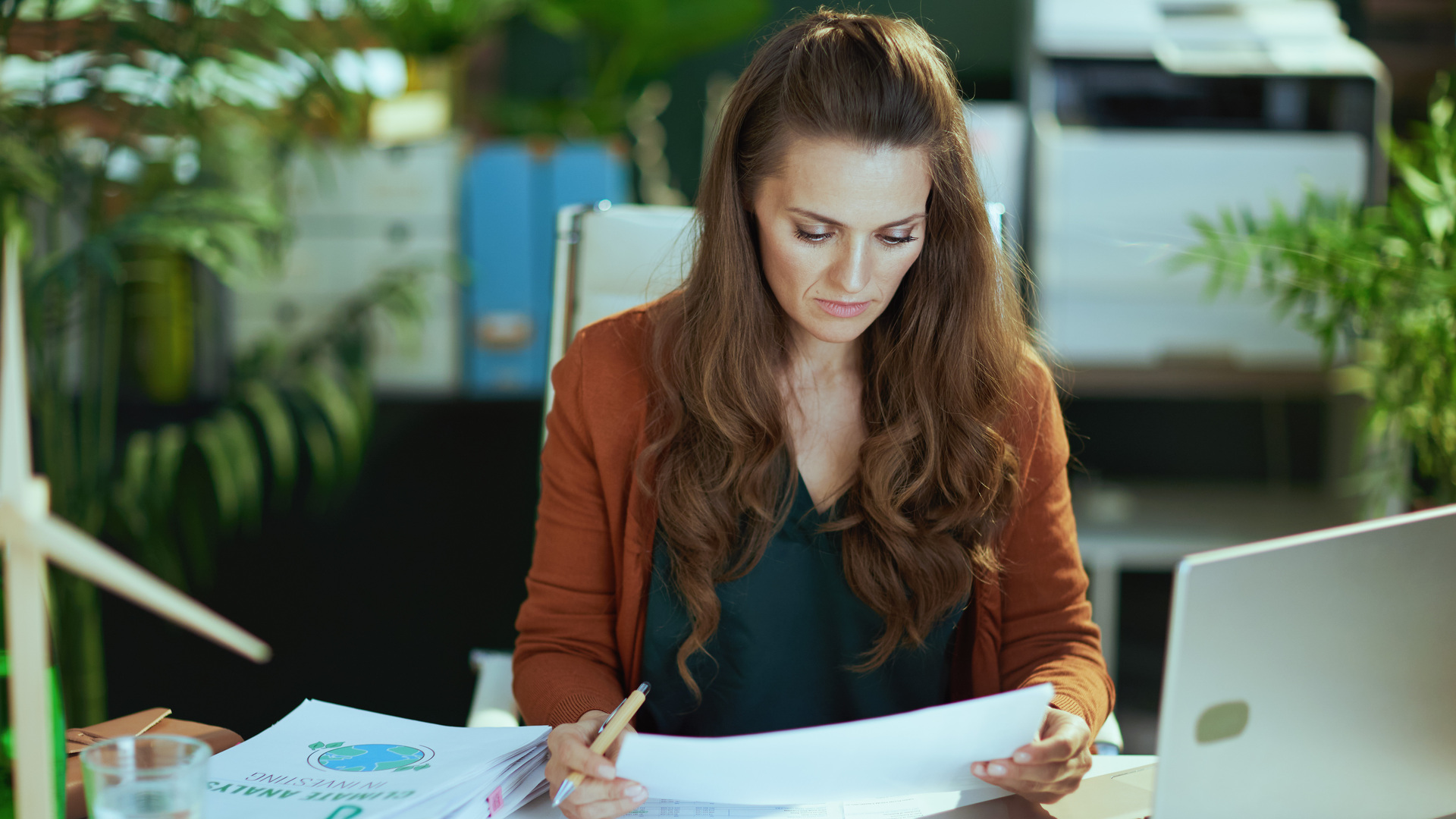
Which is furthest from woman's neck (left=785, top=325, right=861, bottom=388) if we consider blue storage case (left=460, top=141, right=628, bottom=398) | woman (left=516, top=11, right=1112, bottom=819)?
blue storage case (left=460, top=141, right=628, bottom=398)

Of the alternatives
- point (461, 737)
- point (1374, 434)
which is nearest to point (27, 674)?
point (461, 737)

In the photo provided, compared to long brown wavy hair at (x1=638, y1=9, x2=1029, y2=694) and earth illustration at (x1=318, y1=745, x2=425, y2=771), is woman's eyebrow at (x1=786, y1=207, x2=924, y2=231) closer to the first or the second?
long brown wavy hair at (x1=638, y1=9, x2=1029, y2=694)

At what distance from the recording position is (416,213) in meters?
2.01

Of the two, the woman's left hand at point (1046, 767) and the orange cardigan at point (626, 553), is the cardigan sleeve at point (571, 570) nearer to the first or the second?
the orange cardigan at point (626, 553)

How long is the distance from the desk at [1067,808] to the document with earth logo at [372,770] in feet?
0.06

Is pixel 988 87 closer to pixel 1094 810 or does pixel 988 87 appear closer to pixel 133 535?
pixel 133 535

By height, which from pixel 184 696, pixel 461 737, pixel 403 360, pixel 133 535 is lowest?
pixel 184 696

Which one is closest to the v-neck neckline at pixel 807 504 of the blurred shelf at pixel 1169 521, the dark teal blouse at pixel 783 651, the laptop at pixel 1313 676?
the dark teal blouse at pixel 783 651

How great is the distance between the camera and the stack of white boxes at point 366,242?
1992 millimetres

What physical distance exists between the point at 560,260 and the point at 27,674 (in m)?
0.83

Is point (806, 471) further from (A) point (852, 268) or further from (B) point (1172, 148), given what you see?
(B) point (1172, 148)

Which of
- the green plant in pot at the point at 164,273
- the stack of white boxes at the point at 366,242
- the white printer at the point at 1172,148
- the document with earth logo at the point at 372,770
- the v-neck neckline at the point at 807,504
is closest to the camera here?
the document with earth logo at the point at 372,770

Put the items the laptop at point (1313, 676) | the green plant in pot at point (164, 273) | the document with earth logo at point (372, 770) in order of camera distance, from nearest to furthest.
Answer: the laptop at point (1313, 676)
the document with earth logo at point (372, 770)
the green plant in pot at point (164, 273)

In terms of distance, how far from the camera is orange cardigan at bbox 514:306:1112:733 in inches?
40.8
